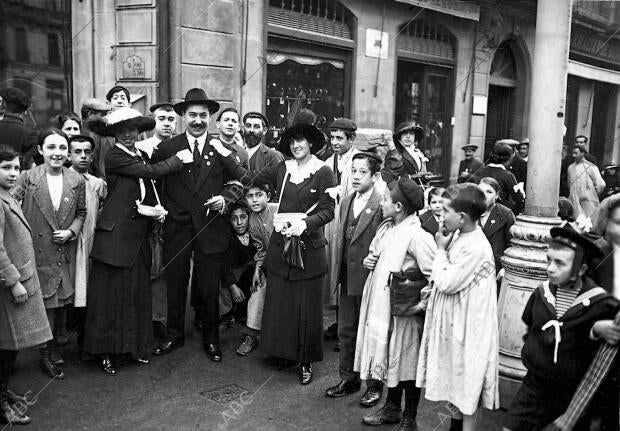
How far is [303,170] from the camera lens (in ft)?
17.3

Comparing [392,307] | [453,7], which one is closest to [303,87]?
[453,7]

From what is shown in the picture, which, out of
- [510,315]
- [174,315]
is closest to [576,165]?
[510,315]

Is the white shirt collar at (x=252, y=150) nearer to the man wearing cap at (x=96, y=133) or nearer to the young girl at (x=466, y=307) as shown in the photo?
the man wearing cap at (x=96, y=133)

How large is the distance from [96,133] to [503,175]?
4543 millimetres

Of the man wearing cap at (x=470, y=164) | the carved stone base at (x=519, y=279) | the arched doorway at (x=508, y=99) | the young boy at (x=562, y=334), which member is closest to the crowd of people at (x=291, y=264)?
the young boy at (x=562, y=334)

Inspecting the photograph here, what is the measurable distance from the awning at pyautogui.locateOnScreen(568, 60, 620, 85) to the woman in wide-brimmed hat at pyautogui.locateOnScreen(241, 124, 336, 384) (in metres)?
13.9

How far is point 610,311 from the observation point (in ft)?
10.5

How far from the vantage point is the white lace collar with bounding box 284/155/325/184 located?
17.2 ft

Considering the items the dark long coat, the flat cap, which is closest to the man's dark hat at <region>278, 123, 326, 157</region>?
the dark long coat

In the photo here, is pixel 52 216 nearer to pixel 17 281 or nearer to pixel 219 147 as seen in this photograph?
pixel 17 281

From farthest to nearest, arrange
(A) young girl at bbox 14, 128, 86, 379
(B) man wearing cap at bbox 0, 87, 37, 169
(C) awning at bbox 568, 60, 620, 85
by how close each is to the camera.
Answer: (C) awning at bbox 568, 60, 620, 85 < (B) man wearing cap at bbox 0, 87, 37, 169 < (A) young girl at bbox 14, 128, 86, 379

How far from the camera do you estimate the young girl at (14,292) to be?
13.8ft

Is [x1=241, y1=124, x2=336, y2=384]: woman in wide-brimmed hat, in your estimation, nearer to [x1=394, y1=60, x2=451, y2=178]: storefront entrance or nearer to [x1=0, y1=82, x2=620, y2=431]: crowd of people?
[x1=0, y1=82, x2=620, y2=431]: crowd of people

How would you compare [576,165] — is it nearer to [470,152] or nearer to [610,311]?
[470,152]
